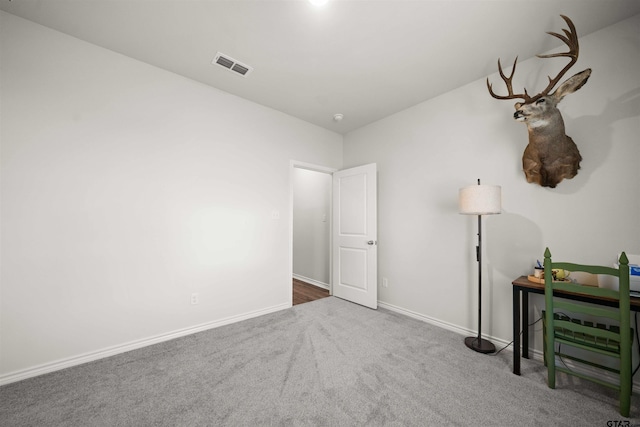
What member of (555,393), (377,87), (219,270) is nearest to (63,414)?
(219,270)

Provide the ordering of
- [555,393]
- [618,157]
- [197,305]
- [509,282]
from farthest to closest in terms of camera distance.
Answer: [197,305] → [509,282] → [618,157] → [555,393]

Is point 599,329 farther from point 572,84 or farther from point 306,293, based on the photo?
point 306,293

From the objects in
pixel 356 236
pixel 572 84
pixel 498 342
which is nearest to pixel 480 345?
pixel 498 342

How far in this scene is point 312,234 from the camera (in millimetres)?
4785

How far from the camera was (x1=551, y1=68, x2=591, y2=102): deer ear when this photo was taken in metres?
1.76

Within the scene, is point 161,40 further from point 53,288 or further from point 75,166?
point 53,288

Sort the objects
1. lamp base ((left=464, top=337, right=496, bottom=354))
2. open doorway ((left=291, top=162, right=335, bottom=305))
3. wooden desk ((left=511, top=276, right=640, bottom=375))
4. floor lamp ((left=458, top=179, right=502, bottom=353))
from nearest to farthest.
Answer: wooden desk ((left=511, top=276, right=640, bottom=375))
floor lamp ((left=458, top=179, right=502, bottom=353))
lamp base ((left=464, top=337, right=496, bottom=354))
open doorway ((left=291, top=162, right=335, bottom=305))

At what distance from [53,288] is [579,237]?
4.31 meters

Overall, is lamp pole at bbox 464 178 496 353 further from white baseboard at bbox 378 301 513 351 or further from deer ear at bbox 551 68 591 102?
deer ear at bbox 551 68 591 102

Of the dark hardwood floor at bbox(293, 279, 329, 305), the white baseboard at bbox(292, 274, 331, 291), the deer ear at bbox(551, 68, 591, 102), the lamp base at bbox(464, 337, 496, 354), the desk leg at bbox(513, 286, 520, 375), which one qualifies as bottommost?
the dark hardwood floor at bbox(293, 279, 329, 305)

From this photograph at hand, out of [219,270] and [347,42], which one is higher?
[347,42]

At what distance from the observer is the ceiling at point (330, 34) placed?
175 cm

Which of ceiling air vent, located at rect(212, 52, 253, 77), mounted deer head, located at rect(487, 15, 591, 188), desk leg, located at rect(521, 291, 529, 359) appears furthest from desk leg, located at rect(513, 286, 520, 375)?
ceiling air vent, located at rect(212, 52, 253, 77)

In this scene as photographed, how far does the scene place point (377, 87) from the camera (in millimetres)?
2770
